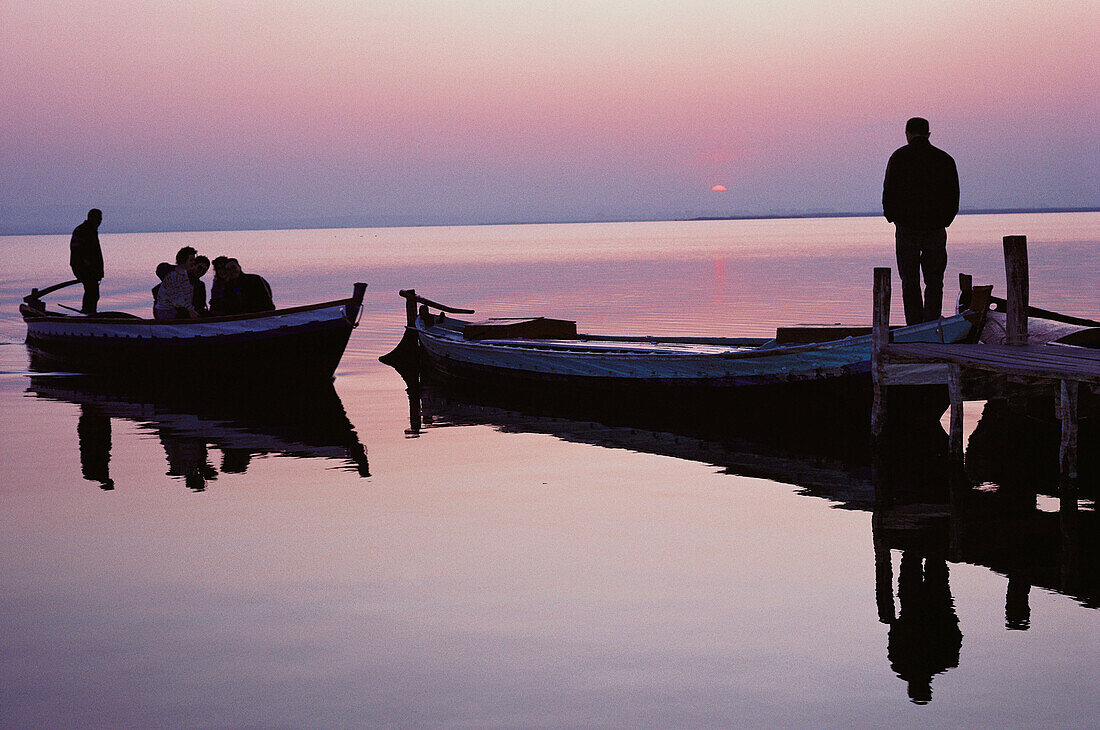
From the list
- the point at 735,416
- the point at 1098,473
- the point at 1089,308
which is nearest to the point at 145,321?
the point at 735,416

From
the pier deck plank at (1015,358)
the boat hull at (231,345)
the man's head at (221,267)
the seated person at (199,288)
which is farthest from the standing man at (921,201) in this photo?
the seated person at (199,288)

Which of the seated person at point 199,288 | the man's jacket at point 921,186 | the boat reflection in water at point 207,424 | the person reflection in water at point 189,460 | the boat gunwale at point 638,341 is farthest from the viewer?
the seated person at point 199,288

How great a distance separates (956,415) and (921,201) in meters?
3.62

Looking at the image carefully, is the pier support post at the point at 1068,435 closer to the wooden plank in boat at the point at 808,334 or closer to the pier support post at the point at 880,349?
the pier support post at the point at 880,349

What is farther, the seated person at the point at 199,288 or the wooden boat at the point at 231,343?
the seated person at the point at 199,288

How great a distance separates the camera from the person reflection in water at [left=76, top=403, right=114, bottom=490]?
14.6 m

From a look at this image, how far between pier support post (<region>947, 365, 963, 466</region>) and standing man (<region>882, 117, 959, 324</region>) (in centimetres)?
228

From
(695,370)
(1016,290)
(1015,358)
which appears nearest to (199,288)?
(695,370)

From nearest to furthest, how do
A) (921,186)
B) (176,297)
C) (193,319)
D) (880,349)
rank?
(880,349), (921,186), (193,319), (176,297)

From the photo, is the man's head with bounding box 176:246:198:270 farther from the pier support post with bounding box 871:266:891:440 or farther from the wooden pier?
the pier support post with bounding box 871:266:891:440

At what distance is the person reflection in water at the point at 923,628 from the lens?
759 cm

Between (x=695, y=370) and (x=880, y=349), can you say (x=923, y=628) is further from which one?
(x=695, y=370)

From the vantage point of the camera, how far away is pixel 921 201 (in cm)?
1493

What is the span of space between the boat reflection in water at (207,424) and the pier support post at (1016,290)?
7.42 metres
